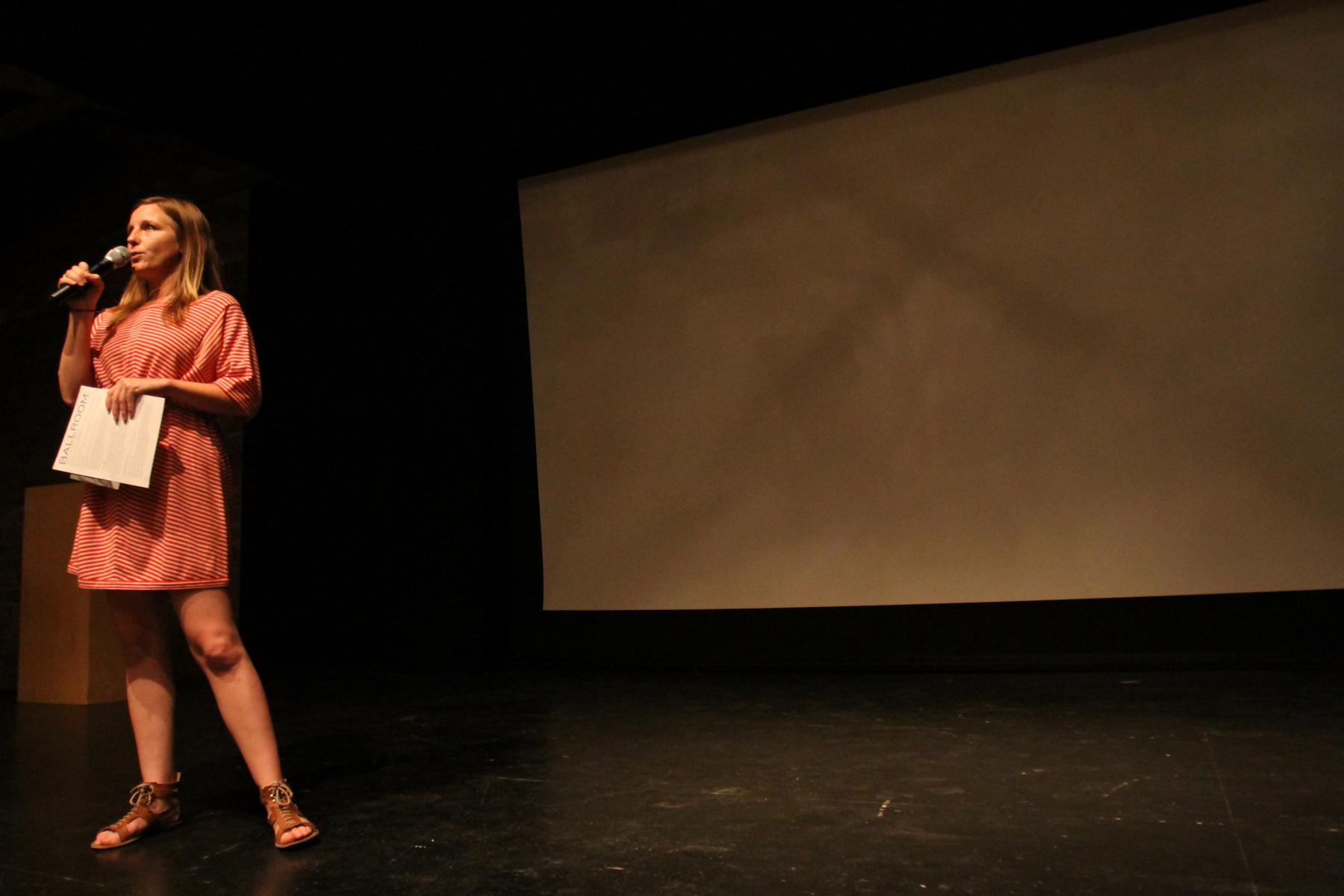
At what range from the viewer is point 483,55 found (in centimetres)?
345

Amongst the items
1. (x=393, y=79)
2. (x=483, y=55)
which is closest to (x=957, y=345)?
(x=483, y=55)

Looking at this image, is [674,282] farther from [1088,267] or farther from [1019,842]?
[1019,842]

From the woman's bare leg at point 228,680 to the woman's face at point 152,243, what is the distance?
0.56 metres

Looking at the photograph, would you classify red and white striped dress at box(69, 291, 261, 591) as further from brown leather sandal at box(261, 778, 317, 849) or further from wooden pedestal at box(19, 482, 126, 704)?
wooden pedestal at box(19, 482, 126, 704)

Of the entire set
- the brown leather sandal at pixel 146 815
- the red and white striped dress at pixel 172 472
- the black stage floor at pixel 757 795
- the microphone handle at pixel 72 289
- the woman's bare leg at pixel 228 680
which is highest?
the microphone handle at pixel 72 289

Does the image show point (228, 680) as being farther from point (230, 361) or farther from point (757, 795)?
point (757, 795)

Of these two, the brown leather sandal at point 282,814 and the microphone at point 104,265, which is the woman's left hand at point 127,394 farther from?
the brown leather sandal at point 282,814

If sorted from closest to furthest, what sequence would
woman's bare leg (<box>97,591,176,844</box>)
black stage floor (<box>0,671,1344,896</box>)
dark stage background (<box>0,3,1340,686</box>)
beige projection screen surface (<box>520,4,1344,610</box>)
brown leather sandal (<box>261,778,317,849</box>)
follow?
1. black stage floor (<box>0,671,1344,896</box>)
2. brown leather sandal (<box>261,778,317,849</box>)
3. woman's bare leg (<box>97,591,176,844</box>)
4. beige projection screen surface (<box>520,4,1344,610</box>)
5. dark stage background (<box>0,3,1340,686</box>)

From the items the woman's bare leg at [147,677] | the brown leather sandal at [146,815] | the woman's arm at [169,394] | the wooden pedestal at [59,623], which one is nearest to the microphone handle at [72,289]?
the woman's arm at [169,394]

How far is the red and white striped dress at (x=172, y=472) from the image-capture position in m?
1.43

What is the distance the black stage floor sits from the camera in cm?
123

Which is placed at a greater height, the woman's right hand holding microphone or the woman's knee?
the woman's right hand holding microphone

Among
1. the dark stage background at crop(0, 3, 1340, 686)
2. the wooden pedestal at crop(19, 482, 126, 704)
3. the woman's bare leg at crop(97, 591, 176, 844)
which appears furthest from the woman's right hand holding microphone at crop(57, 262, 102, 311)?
the wooden pedestal at crop(19, 482, 126, 704)

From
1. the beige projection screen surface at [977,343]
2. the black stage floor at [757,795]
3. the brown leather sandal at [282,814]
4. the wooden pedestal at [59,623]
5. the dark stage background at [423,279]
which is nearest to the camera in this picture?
the black stage floor at [757,795]
